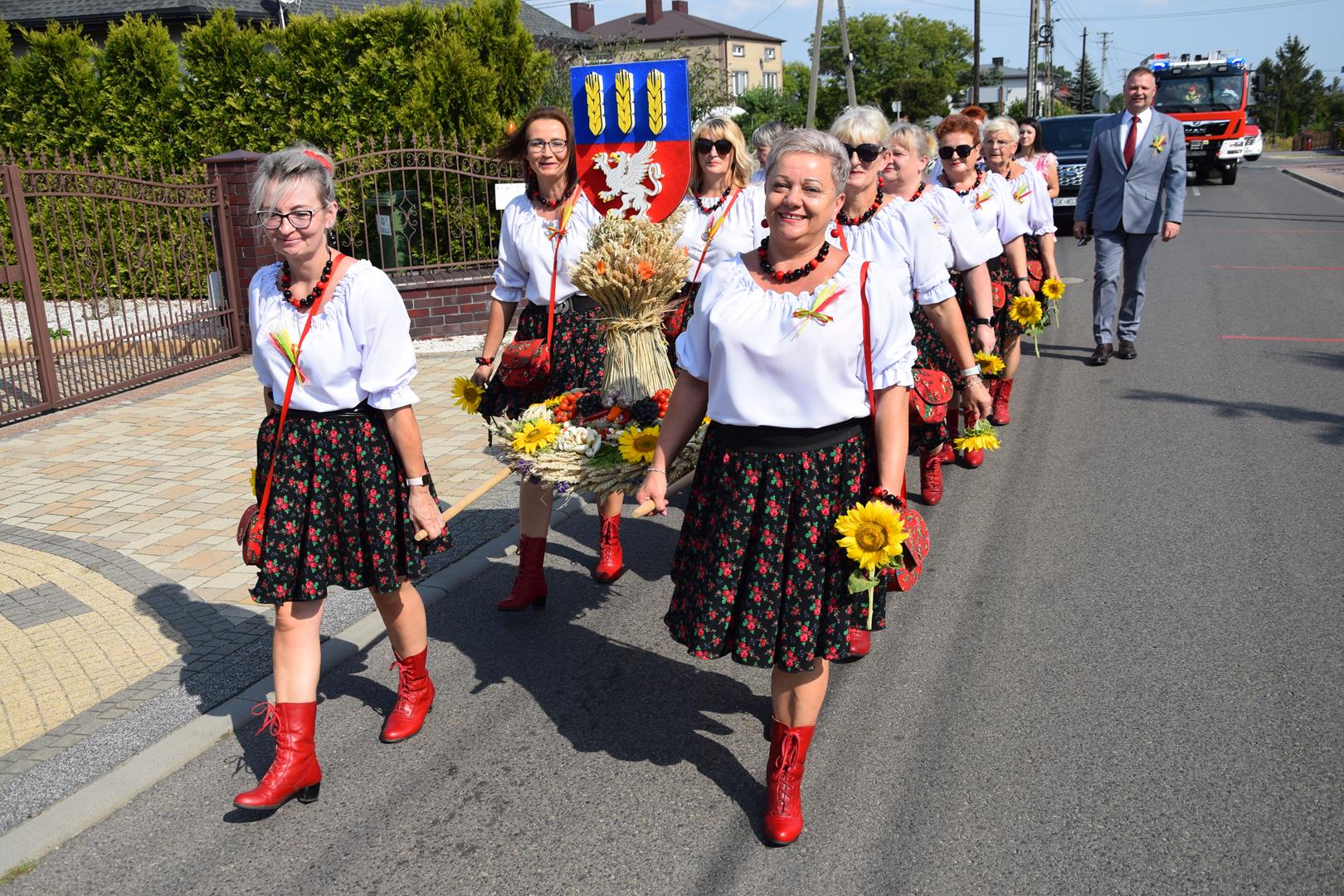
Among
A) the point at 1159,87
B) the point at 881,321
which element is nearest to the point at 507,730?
the point at 881,321

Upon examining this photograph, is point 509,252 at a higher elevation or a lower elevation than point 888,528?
higher

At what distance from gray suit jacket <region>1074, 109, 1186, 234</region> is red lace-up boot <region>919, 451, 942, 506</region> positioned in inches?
163

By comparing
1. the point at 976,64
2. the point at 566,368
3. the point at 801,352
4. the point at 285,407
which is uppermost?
the point at 976,64

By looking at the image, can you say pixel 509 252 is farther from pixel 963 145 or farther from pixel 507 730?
pixel 963 145

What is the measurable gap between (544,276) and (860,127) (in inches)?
54.2

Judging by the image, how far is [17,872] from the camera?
10.0 feet

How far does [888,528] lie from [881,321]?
0.56 m

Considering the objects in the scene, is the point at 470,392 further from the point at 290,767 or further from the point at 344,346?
the point at 290,767

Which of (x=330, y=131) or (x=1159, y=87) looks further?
(x=1159, y=87)

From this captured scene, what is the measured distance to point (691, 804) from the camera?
3.36m

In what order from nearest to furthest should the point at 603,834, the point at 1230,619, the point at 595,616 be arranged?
the point at 603,834 → the point at 1230,619 → the point at 595,616

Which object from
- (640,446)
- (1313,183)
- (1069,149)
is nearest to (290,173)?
(640,446)

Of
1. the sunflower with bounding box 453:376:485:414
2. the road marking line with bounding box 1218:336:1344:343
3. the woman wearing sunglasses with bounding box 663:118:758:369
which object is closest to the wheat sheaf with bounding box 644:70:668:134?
the woman wearing sunglasses with bounding box 663:118:758:369

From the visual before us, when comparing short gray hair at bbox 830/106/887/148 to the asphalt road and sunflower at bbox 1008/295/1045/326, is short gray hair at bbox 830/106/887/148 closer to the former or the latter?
the asphalt road
